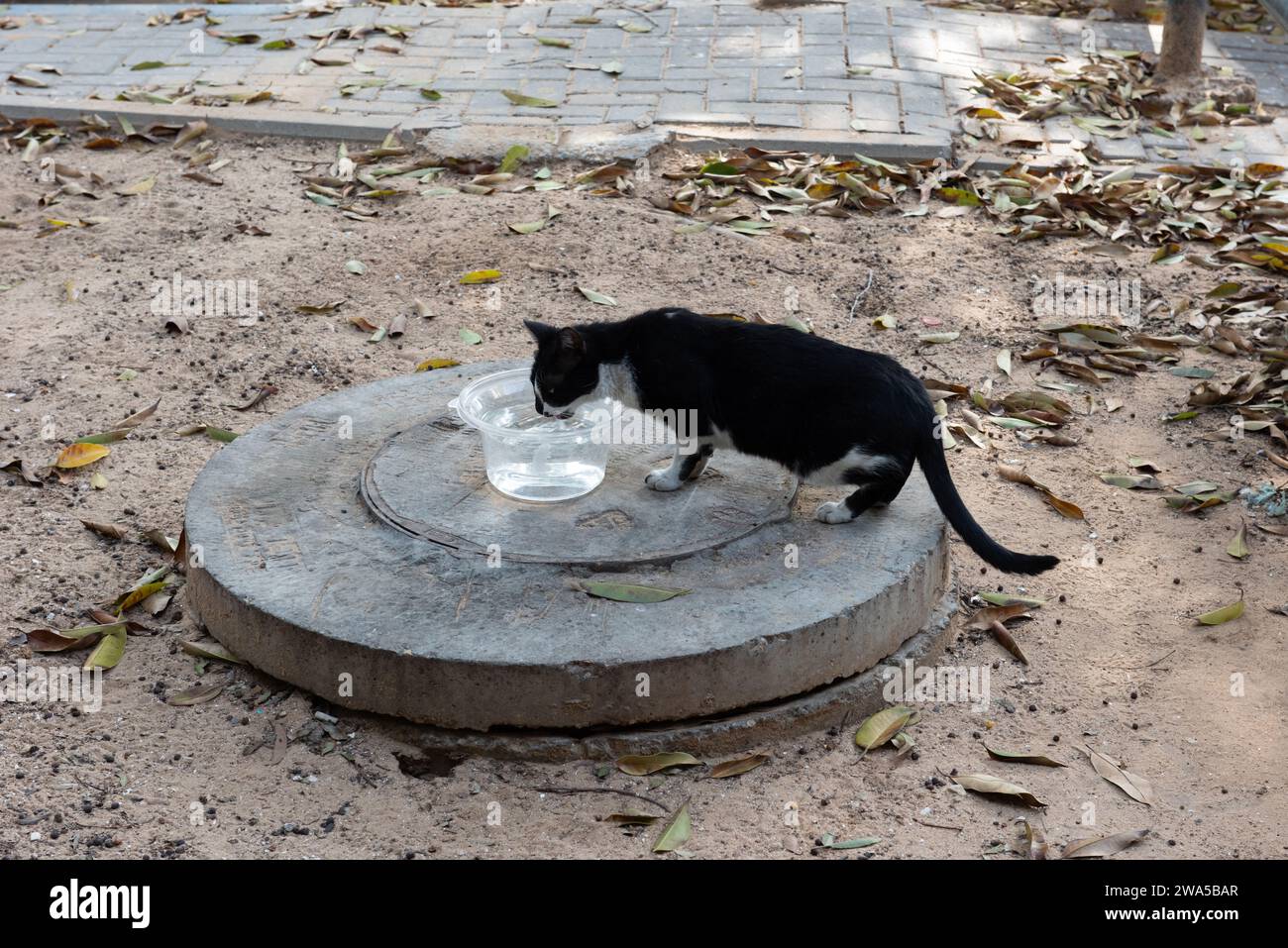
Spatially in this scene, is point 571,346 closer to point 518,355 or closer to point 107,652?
point 107,652

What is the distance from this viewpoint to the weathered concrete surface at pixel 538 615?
3.12 meters

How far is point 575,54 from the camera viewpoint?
7969 mm

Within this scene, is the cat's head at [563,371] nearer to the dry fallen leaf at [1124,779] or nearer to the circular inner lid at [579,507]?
the circular inner lid at [579,507]

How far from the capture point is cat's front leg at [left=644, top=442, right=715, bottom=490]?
146 inches

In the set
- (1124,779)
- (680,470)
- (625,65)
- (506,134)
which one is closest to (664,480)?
(680,470)

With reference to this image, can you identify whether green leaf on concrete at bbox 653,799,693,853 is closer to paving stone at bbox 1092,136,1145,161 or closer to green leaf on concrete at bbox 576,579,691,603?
green leaf on concrete at bbox 576,579,691,603

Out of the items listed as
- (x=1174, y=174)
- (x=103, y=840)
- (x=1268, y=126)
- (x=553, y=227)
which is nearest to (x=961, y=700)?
(x=103, y=840)

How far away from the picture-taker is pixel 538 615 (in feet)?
10.6

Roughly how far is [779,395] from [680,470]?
0.38 m

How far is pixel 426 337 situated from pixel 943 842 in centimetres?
320

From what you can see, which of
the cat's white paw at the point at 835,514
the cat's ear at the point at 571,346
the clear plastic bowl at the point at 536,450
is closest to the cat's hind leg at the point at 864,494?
the cat's white paw at the point at 835,514

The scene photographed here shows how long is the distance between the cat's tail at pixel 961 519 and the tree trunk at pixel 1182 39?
5236 millimetres

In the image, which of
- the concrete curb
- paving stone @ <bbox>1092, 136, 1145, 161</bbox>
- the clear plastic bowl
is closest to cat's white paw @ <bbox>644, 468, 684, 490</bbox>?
the clear plastic bowl

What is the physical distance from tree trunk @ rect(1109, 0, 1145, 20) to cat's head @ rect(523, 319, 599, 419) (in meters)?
6.72
